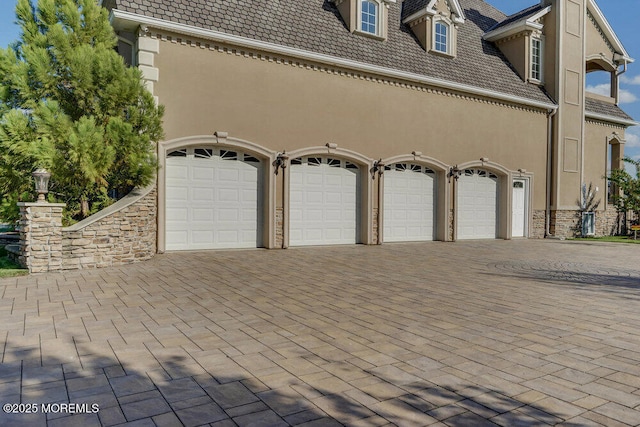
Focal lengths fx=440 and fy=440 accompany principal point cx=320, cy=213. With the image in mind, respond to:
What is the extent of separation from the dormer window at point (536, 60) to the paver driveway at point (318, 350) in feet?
45.1

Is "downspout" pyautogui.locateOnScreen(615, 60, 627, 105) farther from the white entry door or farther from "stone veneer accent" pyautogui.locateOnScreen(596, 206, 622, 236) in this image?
the white entry door

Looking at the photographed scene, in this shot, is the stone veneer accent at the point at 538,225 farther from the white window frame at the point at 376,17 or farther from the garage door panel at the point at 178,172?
the garage door panel at the point at 178,172

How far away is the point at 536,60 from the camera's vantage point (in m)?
19.3

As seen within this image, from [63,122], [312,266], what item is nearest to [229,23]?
[63,122]

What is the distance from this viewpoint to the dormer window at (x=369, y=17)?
49.6 ft

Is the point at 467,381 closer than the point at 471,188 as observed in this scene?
Yes

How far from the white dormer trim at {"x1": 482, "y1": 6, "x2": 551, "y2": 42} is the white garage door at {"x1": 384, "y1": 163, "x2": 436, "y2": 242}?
→ 7718 mm

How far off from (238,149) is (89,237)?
4820 millimetres

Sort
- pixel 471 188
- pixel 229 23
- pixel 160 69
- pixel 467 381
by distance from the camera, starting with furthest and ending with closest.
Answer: pixel 471 188 < pixel 229 23 < pixel 160 69 < pixel 467 381

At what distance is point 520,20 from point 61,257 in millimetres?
18939

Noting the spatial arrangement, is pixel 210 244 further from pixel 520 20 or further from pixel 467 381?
pixel 520 20

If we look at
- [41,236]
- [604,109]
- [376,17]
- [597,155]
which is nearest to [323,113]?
[376,17]

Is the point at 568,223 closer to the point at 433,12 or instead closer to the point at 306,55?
the point at 433,12

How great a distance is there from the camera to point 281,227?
507 inches
